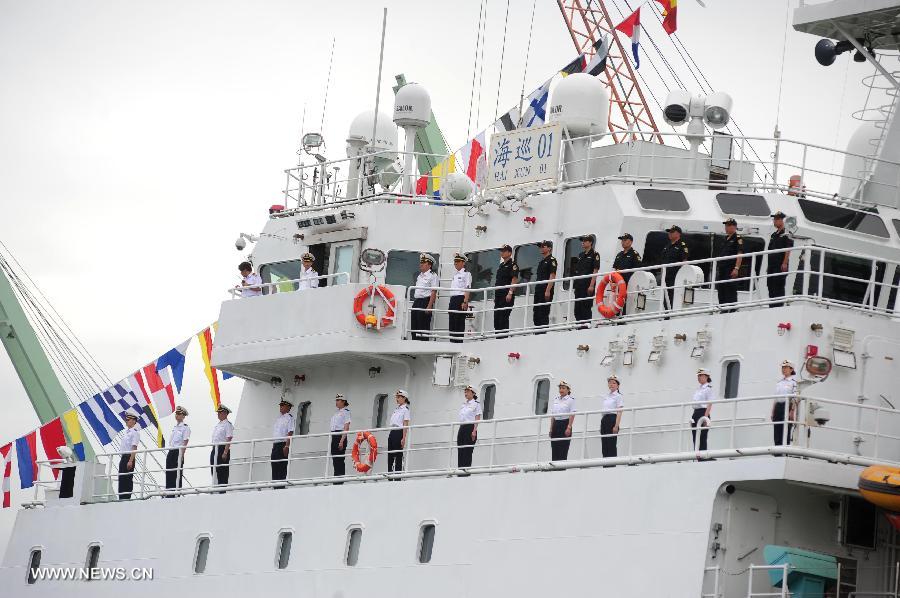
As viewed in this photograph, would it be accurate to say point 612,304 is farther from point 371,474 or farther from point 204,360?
point 204,360

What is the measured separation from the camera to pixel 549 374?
24.1 metres

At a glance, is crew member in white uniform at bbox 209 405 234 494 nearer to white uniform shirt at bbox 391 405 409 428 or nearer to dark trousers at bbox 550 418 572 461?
white uniform shirt at bbox 391 405 409 428

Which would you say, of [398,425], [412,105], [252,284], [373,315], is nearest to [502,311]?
[373,315]

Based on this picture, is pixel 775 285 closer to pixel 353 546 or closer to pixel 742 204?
pixel 742 204

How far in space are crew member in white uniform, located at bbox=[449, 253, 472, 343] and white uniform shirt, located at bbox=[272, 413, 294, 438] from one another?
10.6 feet

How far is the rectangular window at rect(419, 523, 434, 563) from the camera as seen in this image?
2292 cm

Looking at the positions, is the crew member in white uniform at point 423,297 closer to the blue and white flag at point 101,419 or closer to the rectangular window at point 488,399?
the rectangular window at point 488,399

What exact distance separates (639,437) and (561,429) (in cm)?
108

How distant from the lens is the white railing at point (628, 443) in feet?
66.3

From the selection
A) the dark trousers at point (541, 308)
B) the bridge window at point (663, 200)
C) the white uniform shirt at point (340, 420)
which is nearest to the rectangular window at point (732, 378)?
the dark trousers at point (541, 308)

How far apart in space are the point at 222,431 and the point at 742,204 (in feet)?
31.3

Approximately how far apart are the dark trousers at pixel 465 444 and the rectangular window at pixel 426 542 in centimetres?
116

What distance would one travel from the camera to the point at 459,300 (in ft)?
85.1

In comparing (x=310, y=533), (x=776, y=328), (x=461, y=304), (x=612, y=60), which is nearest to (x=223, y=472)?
(x=310, y=533)
